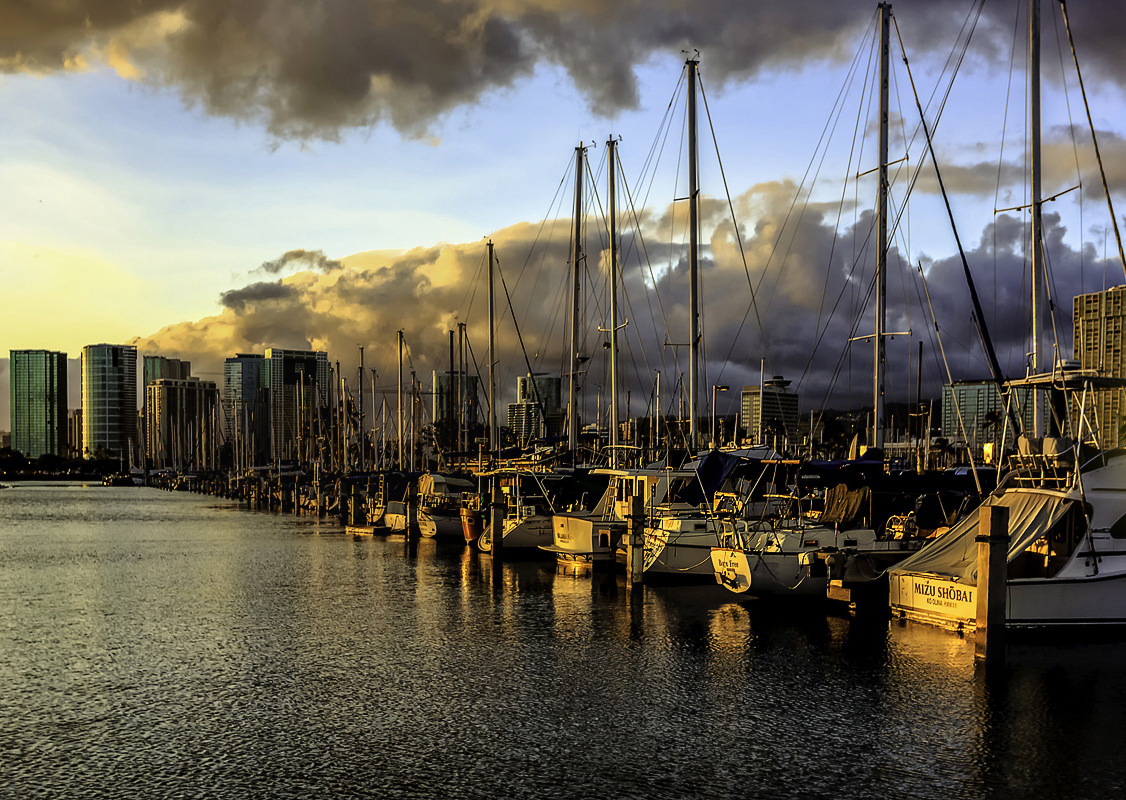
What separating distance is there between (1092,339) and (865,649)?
22.5 m

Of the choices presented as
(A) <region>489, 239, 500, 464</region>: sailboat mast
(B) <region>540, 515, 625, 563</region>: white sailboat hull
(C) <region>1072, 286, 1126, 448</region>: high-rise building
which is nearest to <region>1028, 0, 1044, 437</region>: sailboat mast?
(C) <region>1072, 286, 1126, 448</region>: high-rise building

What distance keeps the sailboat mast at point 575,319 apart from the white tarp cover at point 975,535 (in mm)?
25538

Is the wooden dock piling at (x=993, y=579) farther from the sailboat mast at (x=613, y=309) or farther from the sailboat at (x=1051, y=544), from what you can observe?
the sailboat mast at (x=613, y=309)

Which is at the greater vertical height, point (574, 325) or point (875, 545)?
point (574, 325)

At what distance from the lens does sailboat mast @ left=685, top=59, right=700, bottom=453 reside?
42.0m

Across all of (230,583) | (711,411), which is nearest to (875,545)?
(711,411)

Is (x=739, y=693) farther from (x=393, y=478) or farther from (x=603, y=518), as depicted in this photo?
(x=393, y=478)

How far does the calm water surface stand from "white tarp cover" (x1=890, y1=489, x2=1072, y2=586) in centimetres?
187

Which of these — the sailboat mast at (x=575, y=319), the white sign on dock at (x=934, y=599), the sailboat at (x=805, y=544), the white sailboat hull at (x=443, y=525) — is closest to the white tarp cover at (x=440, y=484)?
the white sailboat hull at (x=443, y=525)

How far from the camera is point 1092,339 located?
133 feet

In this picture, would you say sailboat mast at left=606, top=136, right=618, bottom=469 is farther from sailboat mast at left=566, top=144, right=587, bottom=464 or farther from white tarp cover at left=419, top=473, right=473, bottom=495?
white tarp cover at left=419, top=473, right=473, bottom=495

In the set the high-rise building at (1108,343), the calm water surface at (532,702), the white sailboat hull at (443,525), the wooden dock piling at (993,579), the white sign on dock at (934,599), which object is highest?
the high-rise building at (1108,343)

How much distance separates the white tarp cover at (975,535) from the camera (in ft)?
85.2

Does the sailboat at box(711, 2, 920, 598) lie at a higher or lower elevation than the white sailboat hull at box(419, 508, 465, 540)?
higher
